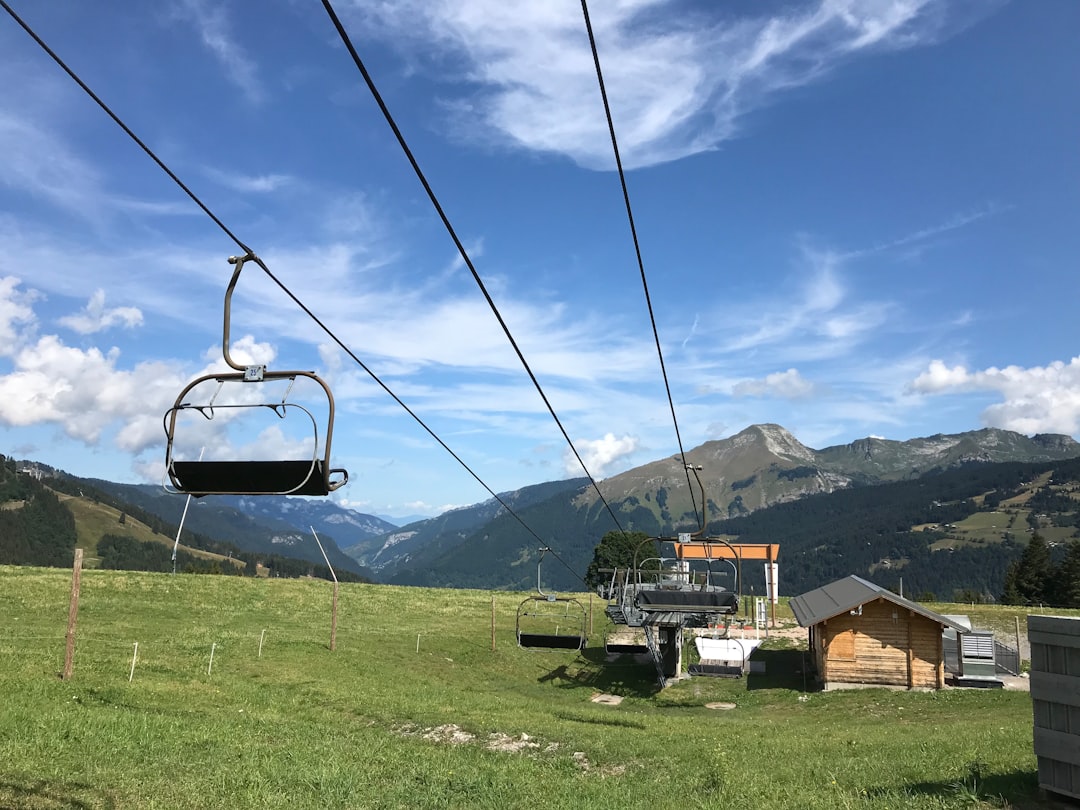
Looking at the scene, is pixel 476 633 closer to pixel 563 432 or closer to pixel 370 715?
pixel 370 715

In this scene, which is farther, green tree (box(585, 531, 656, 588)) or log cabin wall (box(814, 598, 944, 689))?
green tree (box(585, 531, 656, 588))

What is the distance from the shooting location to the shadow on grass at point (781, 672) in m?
35.7

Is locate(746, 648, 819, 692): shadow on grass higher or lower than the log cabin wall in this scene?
lower

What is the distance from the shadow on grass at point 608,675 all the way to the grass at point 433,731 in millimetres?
222

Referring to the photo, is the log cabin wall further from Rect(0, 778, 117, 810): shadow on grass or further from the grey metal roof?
Rect(0, 778, 117, 810): shadow on grass

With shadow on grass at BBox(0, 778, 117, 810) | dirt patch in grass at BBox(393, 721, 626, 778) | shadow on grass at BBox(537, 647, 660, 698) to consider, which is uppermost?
shadow on grass at BBox(0, 778, 117, 810)

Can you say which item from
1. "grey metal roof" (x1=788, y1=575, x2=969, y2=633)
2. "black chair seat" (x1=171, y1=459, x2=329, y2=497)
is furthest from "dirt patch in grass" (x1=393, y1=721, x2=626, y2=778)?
"grey metal roof" (x1=788, y1=575, x2=969, y2=633)

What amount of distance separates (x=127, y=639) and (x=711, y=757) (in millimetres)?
28151

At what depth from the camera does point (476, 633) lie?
155ft

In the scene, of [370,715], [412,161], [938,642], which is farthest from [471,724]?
[938,642]

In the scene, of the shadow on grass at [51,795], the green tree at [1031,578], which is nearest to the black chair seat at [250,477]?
the shadow on grass at [51,795]

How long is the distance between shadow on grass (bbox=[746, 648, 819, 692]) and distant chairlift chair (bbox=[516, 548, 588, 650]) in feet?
29.8

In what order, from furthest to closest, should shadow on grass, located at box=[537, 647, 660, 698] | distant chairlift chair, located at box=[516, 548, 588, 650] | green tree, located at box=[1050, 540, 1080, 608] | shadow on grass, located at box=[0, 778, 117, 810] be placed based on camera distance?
green tree, located at box=[1050, 540, 1080, 608], shadow on grass, located at box=[537, 647, 660, 698], distant chairlift chair, located at box=[516, 548, 588, 650], shadow on grass, located at box=[0, 778, 117, 810]

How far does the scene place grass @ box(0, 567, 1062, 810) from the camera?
12773 mm
